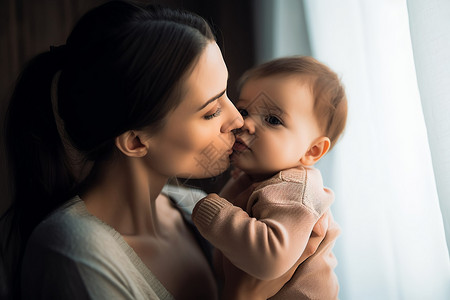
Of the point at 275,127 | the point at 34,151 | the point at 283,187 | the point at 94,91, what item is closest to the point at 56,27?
the point at 34,151

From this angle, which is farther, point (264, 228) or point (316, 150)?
point (316, 150)

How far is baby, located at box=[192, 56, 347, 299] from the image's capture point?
89 centimetres

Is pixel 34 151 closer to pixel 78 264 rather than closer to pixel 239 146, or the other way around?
pixel 78 264

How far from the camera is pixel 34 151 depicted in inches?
40.9

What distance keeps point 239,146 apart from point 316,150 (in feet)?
0.79

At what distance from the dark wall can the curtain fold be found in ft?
3.43

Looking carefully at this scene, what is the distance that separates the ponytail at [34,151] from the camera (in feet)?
3.33

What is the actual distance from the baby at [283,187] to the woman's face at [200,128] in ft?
0.30

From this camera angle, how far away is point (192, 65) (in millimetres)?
950

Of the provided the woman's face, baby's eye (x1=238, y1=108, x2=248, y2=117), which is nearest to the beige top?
the woman's face

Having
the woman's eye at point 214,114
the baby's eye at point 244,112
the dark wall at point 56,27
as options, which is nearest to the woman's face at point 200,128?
the woman's eye at point 214,114

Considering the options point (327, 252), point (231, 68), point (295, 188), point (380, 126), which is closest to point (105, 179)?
point (295, 188)

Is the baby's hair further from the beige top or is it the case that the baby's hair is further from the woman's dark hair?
the beige top

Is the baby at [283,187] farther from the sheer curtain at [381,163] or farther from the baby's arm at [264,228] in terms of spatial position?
the sheer curtain at [381,163]
